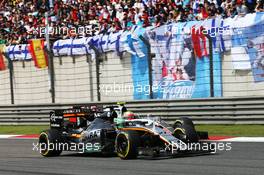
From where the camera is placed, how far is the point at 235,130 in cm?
1511

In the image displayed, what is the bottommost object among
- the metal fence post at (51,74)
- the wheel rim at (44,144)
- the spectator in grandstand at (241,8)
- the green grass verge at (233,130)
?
the green grass verge at (233,130)

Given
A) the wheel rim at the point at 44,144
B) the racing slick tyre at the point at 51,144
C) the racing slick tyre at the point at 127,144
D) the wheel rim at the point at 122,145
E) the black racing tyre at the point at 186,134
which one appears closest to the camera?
the racing slick tyre at the point at 127,144

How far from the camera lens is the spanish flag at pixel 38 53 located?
22539mm

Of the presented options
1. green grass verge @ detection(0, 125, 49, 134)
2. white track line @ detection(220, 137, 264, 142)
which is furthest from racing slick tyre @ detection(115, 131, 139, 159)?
green grass verge @ detection(0, 125, 49, 134)

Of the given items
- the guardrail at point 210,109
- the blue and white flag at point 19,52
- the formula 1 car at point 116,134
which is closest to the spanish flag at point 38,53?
the blue and white flag at point 19,52

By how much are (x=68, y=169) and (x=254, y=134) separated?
19.4 feet

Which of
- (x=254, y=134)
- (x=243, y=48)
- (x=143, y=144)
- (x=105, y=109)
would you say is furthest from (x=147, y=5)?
(x=143, y=144)

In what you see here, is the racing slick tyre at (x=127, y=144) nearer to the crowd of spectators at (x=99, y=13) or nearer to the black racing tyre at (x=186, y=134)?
the black racing tyre at (x=186, y=134)

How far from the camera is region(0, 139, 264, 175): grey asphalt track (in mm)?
8656

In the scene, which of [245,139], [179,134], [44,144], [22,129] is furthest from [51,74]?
[179,134]

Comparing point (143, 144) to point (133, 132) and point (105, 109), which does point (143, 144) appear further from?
point (105, 109)

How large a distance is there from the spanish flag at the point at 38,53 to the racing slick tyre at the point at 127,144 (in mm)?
12277

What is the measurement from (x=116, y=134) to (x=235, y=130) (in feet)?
16.0

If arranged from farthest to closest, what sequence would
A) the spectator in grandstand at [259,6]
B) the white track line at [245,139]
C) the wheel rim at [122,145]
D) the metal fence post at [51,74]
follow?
the metal fence post at [51,74], the spectator in grandstand at [259,6], the white track line at [245,139], the wheel rim at [122,145]
